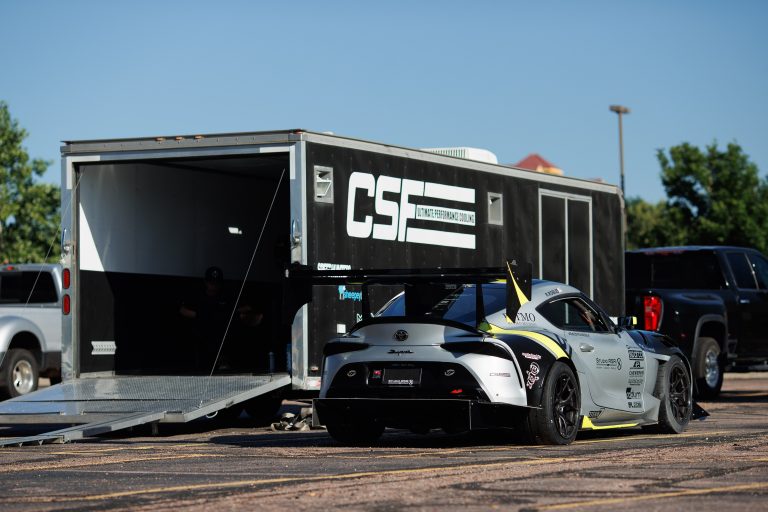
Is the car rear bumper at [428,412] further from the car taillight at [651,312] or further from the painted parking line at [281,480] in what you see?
the car taillight at [651,312]

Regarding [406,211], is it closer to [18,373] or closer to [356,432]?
[356,432]

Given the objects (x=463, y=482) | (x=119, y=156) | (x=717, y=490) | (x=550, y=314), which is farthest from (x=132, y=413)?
(x=717, y=490)

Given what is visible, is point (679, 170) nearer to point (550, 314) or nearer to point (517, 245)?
point (517, 245)

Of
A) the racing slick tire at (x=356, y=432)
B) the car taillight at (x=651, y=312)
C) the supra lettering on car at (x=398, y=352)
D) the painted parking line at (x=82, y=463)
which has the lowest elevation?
the painted parking line at (x=82, y=463)

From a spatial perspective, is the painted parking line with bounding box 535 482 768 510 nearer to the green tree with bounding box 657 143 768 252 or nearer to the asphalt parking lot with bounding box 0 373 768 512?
the asphalt parking lot with bounding box 0 373 768 512

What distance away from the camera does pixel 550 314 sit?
39.3ft

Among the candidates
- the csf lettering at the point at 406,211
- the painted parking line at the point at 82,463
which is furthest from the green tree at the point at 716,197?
the painted parking line at the point at 82,463

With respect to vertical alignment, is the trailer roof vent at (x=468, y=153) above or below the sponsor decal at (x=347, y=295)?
above

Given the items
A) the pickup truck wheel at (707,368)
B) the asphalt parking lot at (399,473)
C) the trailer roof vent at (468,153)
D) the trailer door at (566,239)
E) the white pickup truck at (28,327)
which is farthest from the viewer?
the pickup truck wheel at (707,368)

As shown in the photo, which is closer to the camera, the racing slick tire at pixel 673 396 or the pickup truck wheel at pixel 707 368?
the racing slick tire at pixel 673 396

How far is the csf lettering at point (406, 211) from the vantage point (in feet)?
48.7

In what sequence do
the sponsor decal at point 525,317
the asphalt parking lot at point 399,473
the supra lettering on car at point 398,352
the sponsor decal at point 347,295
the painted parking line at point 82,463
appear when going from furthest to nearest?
Result: 1. the sponsor decal at point 347,295
2. the sponsor decal at point 525,317
3. the supra lettering on car at point 398,352
4. the painted parking line at point 82,463
5. the asphalt parking lot at point 399,473

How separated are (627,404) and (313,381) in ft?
10.9

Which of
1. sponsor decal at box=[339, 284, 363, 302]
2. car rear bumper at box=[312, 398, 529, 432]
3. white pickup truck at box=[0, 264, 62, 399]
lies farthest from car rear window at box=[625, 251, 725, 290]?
Answer: car rear bumper at box=[312, 398, 529, 432]
